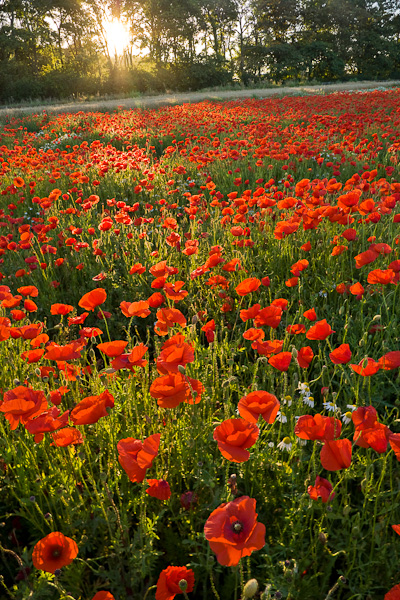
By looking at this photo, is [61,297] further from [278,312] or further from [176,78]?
[176,78]

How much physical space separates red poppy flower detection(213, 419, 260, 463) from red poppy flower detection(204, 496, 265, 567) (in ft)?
0.48

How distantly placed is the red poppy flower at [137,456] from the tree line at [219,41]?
40003 mm

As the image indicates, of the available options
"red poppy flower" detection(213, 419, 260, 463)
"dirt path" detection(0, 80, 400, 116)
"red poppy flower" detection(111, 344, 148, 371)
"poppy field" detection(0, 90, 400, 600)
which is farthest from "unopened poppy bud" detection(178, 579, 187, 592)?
"dirt path" detection(0, 80, 400, 116)

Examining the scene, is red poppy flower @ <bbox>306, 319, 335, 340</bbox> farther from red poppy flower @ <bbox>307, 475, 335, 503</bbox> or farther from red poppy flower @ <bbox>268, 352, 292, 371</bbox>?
red poppy flower @ <bbox>307, 475, 335, 503</bbox>

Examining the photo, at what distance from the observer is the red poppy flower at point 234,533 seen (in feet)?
2.90

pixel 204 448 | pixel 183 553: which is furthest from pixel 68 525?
pixel 204 448

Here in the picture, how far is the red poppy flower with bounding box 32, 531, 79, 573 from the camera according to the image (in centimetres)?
103

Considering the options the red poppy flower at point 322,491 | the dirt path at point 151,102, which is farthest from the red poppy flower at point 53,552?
the dirt path at point 151,102

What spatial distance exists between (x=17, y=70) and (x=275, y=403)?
42.6 metres

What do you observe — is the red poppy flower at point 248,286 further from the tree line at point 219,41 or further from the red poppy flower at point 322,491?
the tree line at point 219,41

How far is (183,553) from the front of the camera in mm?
1546

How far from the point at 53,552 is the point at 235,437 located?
1.87 feet

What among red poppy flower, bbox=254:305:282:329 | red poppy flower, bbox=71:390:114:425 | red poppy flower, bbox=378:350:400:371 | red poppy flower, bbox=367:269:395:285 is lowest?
red poppy flower, bbox=378:350:400:371

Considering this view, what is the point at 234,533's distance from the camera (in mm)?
923
